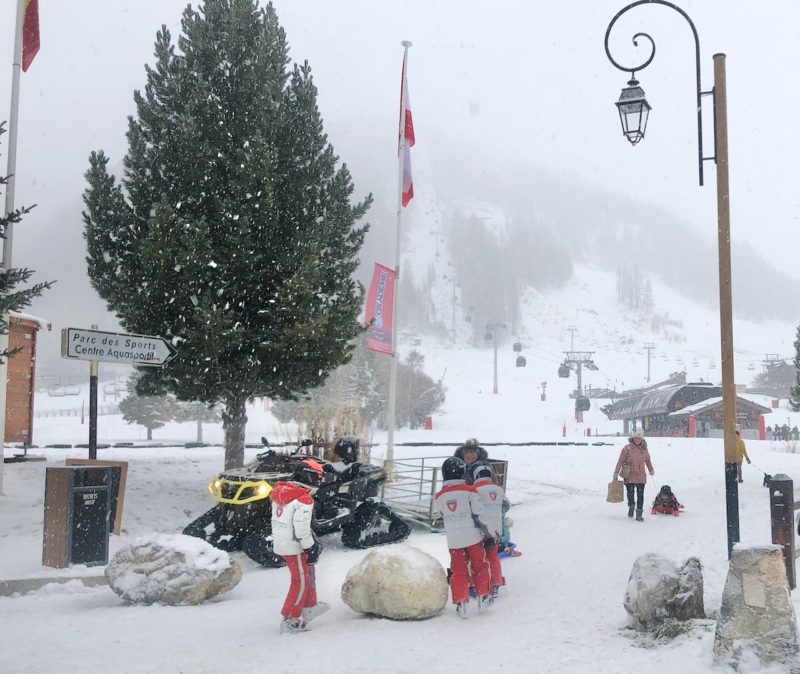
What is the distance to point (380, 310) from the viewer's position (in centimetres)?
1639

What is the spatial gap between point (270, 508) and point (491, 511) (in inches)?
139

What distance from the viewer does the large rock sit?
16.4ft

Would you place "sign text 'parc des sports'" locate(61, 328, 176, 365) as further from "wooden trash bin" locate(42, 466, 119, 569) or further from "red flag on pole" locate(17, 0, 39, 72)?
"red flag on pole" locate(17, 0, 39, 72)

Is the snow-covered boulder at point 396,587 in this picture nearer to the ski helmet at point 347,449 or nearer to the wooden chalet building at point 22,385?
the ski helmet at point 347,449

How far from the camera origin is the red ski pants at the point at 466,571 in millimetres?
6988

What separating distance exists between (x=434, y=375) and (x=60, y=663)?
115168mm

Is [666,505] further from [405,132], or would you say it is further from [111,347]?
[405,132]

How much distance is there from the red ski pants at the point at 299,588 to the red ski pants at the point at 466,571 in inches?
53.4

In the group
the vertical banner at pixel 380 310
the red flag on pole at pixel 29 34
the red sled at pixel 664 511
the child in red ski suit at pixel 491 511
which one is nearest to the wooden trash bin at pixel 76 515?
the child in red ski suit at pixel 491 511

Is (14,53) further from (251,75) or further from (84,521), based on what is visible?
(84,521)

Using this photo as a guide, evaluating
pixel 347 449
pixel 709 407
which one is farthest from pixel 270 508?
pixel 709 407

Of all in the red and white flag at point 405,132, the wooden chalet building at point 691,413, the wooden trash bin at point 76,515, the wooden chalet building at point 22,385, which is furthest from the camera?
the wooden chalet building at point 691,413

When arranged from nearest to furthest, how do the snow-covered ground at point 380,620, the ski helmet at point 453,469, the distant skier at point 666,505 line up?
the snow-covered ground at point 380,620 → the ski helmet at point 453,469 → the distant skier at point 666,505

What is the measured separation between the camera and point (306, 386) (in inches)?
518
